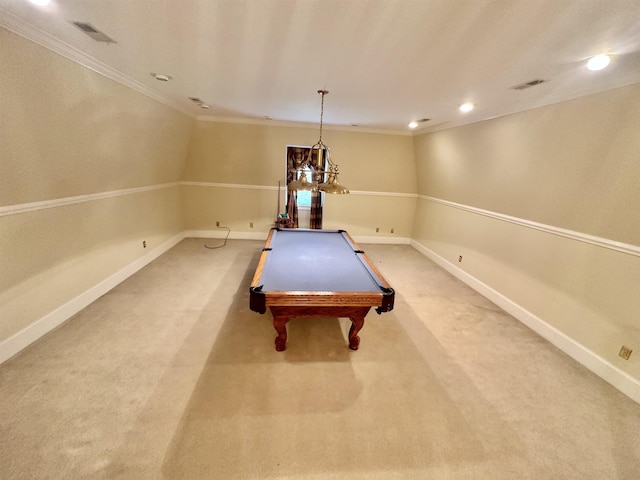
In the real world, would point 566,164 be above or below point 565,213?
above

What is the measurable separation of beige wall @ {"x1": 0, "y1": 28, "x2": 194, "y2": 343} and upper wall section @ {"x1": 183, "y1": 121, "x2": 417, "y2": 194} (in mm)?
1263

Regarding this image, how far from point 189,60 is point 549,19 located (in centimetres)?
217

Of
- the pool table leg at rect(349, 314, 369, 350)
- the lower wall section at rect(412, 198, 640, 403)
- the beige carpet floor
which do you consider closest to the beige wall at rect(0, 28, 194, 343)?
the beige carpet floor

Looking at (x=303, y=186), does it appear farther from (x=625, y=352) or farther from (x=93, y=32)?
(x=625, y=352)

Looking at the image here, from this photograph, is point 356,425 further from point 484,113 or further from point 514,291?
point 484,113

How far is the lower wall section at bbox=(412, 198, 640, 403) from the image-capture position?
218 cm

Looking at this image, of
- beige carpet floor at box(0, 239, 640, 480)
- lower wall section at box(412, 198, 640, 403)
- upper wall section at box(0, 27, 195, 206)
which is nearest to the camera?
beige carpet floor at box(0, 239, 640, 480)

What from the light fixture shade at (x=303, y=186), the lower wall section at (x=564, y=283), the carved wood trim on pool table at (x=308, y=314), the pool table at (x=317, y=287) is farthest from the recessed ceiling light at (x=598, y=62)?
the carved wood trim on pool table at (x=308, y=314)

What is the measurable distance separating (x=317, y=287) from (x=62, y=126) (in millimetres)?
2364

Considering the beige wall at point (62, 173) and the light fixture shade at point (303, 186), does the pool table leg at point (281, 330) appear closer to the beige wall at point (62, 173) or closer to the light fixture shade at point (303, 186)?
the light fixture shade at point (303, 186)

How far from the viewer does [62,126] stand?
7.18ft

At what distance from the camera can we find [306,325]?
280 centimetres

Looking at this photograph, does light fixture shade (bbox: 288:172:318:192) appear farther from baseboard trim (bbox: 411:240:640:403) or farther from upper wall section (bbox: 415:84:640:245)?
baseboard trim (bbox: 411:240:640:403)

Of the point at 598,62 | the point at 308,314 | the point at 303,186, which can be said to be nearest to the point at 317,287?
the point at 308,314
